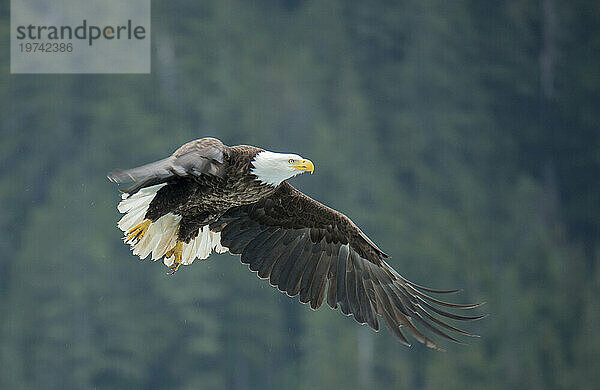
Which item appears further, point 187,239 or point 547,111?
point 547,111

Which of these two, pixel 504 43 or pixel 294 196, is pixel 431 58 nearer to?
pixel 504 43

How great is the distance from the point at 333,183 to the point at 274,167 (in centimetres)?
999

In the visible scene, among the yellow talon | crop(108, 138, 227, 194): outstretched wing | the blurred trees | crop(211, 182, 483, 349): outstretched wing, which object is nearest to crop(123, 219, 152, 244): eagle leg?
the yellow talon

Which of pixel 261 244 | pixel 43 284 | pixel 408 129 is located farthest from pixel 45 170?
pixel 261 244

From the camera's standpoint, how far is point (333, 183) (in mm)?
14094

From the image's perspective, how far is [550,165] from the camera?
14.3 meters

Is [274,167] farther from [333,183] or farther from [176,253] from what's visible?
[333,183]

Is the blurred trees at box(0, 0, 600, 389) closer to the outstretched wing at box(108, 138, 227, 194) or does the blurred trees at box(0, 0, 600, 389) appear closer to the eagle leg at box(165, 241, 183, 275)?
the eagle leg at box(165, 241, 183, 275)

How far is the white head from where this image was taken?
4.12 m

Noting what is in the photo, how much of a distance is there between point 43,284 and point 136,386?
218 cm

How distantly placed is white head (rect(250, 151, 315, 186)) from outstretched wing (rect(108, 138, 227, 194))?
0.17m

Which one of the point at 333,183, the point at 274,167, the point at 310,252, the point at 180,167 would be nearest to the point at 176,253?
the point at 310,252

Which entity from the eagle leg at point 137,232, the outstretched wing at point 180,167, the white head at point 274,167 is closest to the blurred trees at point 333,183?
the eagle leg at point 137,232

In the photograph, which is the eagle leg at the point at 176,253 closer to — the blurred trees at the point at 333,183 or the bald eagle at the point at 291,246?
the bald eagle at the point at 291,246
